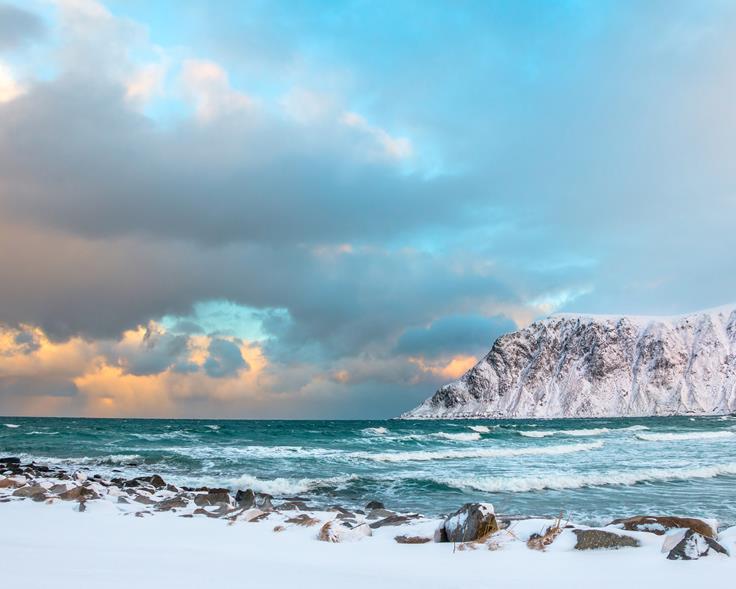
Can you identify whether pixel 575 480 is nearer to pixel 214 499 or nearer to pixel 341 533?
pixel 214 499

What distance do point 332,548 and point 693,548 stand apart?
16.8 feet

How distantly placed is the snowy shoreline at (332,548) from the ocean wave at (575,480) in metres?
8.93

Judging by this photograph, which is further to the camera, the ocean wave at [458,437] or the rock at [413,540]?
the ocean wave at [458,437]

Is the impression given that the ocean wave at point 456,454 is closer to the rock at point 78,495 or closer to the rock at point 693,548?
the rock at point 78,495

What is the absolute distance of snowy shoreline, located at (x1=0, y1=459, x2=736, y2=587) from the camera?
20.2 ft

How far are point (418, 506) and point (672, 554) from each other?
10.2 metres

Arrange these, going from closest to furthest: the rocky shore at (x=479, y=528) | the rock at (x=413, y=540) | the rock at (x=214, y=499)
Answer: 1. the rocky shore at (x=479, y=528)
2. the rock at (x=413, y=540)
3. the rock at (x=214, y=499)

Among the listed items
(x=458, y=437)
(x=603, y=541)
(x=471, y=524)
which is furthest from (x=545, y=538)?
(x=458, y=437)

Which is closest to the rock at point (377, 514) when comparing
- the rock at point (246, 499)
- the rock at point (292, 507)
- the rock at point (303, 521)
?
the rock at point (292, 507)

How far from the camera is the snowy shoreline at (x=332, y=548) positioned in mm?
6156

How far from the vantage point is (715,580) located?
6.33m

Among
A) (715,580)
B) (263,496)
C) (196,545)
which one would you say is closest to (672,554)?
(715,580)

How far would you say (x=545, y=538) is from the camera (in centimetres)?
870

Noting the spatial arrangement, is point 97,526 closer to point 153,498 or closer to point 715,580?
point 153,498
